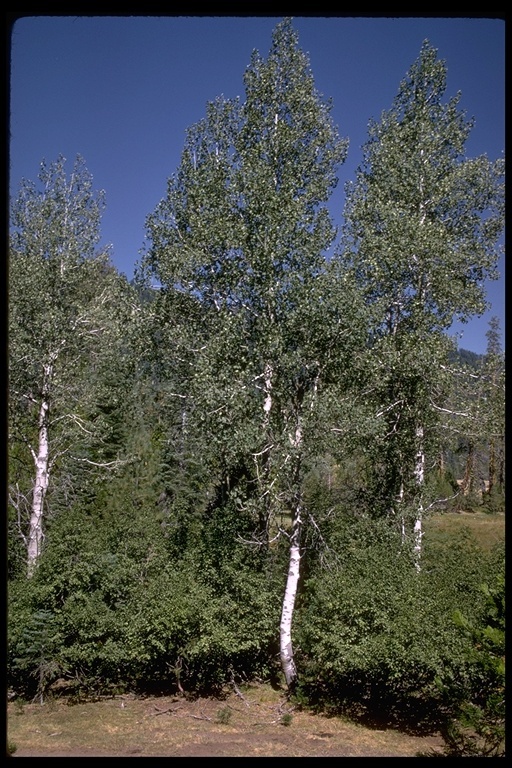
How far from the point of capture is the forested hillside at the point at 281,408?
359 inches

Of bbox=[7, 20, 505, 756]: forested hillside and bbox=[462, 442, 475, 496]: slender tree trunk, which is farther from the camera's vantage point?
bbox=[462, 442, 475, 496]: slender tree trunk

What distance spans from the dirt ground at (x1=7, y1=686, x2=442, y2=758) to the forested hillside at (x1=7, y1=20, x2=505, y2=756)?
1.77 ft

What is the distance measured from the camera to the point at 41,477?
12383 millimetres

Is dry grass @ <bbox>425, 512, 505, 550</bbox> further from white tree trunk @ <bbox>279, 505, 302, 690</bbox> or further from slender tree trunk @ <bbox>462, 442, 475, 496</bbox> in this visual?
white tree trunk @ <bbox>279, 505, 302, 690</bbox>

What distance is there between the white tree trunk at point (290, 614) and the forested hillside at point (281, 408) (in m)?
0.04

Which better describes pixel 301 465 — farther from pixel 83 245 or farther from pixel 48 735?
pixel 83 245

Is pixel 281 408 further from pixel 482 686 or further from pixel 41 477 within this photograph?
pixel 41 477

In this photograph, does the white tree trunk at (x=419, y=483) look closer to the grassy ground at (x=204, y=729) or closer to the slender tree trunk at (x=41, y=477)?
the grassy ground at (x=204, y=729)

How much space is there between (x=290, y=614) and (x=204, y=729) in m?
2.34

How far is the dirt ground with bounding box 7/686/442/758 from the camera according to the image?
6660mm

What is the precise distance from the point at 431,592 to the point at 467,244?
7.40m

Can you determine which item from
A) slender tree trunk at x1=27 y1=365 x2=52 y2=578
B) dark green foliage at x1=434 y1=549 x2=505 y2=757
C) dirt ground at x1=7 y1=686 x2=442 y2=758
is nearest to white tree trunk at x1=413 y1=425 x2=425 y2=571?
dark green foliage at x1=434 y1=549 x2=505 y2=757

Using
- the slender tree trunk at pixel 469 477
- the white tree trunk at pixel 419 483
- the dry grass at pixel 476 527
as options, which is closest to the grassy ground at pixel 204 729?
the white tree trunk at pixel 419 483

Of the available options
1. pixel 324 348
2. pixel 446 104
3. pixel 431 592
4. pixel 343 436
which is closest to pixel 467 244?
pixel 446 104
